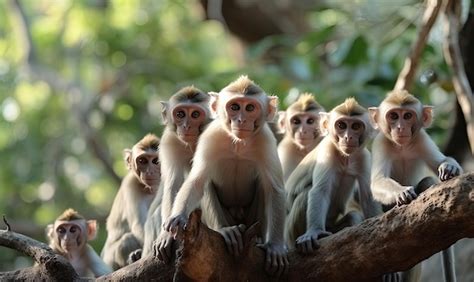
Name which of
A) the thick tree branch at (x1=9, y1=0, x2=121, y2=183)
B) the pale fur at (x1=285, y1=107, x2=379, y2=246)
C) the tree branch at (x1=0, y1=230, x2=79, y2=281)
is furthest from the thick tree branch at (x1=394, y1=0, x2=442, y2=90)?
the thick tree branch at (x1=9, y1=0, x2=121, y2=183)

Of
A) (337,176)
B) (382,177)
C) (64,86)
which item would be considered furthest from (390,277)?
(64,86)

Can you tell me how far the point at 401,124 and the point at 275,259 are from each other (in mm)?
1593

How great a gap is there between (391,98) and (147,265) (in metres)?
2.44

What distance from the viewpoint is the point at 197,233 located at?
522 cm

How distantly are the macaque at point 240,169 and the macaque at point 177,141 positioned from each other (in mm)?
391

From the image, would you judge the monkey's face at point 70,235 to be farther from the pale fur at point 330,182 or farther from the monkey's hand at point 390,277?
the monkey's hand at point 390,277

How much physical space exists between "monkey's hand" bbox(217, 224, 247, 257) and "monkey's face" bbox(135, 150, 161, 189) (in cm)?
236

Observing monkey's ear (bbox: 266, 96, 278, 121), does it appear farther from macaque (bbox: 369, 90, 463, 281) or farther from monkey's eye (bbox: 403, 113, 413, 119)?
monkey's eye (bbox: 403, 113, 413, 119)

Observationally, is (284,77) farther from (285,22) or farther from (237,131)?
(237,131)

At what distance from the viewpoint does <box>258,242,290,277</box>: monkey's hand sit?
18.8 feet

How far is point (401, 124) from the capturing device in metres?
6.48

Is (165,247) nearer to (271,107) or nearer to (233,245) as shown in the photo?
(233,245)

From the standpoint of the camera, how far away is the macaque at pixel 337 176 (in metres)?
6.55

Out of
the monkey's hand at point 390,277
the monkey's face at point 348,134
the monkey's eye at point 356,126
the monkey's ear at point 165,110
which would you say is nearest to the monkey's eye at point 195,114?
the monkey's ear at point 165,110
